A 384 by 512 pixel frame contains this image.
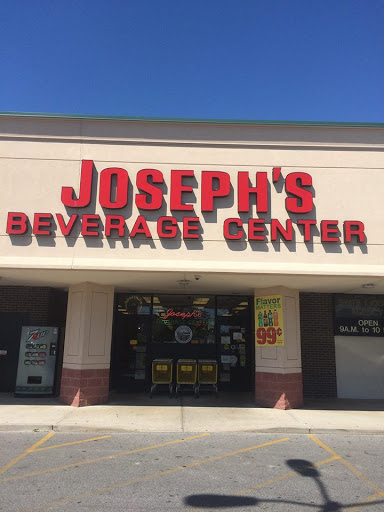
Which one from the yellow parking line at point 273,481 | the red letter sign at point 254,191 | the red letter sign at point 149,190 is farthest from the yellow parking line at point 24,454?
the red letter sign at point 254,191

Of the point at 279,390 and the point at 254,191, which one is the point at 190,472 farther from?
the point at 254,191

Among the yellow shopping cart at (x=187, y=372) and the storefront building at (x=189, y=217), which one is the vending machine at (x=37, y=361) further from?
the yellow shopping cart at (x=187, y=372)

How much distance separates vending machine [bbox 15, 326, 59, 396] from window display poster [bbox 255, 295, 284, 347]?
5.93 m

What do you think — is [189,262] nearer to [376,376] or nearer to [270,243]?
[270,243]

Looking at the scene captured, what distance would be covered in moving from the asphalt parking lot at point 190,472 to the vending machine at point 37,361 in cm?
362

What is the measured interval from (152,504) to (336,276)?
6998 mm

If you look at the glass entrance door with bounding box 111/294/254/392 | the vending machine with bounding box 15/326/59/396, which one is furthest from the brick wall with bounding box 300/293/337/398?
the vending machine with bounding box 15/326/59/396

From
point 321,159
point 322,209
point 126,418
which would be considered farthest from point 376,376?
point 126,418

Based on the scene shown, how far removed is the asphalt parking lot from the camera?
4.99 meters

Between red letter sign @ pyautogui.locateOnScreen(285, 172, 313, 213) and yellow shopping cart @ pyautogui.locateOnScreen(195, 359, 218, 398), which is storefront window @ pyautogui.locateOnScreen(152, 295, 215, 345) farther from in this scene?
red letter sign @ pyautogui.locateOnScreen(285, 172, 313, 213)

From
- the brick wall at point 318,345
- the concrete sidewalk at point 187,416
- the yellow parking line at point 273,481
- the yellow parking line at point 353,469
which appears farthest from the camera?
the brick wall at point 318,345

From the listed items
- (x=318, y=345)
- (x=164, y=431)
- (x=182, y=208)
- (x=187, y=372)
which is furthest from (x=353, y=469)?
(x=318, y=345)

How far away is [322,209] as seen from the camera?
10.5m

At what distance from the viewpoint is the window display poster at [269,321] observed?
1119 centimetres
